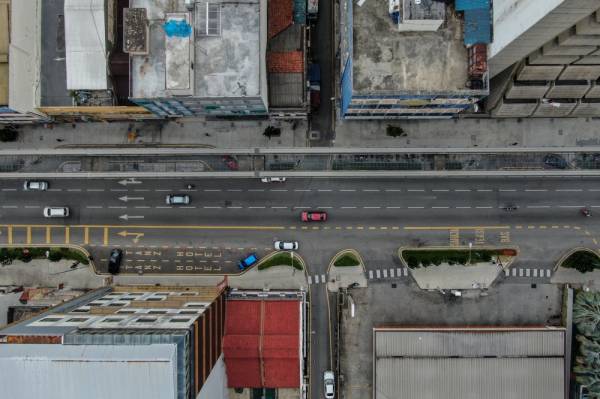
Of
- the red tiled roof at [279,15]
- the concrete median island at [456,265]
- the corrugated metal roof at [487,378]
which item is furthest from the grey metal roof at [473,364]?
the red tiled roof at [279,15]

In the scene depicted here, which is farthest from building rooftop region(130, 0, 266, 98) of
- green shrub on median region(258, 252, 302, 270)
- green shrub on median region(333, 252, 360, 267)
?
green shrub on median region(333, 252, 360, 267)

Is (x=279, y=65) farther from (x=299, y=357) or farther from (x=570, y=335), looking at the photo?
(x=570, y=335)

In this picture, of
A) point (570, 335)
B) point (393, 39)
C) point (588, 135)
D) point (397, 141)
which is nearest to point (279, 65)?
point (393, 39)

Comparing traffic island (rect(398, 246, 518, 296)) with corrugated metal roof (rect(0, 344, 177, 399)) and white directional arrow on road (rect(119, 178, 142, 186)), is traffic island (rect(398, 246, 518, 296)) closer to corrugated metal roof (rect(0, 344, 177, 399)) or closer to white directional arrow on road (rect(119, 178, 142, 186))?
corrugated metal roof (rect(0, 344, 177, 399))

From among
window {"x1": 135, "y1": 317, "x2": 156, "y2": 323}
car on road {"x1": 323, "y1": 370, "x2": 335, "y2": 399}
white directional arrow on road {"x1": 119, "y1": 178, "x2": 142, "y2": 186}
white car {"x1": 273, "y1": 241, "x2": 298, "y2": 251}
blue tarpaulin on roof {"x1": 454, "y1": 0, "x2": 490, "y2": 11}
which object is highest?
blue tarpaulin on roof {"x1": 454, "y1": 0, "x2": 490, "y2": 11}

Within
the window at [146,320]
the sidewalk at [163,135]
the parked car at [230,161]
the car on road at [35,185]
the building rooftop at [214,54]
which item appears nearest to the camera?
the window at [146,320]

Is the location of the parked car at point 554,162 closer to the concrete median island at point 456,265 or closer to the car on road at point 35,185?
the concrete median island at point 456,265

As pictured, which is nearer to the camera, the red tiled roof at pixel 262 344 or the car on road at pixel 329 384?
the red tiled roof at pixel 262 344
